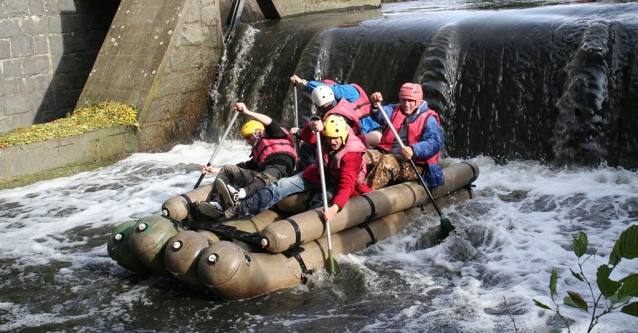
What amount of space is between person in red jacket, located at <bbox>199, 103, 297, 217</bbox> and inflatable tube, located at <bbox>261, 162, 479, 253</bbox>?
858 mm

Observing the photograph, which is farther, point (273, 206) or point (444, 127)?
point (444, 127)

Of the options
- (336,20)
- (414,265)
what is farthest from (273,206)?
(336,20)

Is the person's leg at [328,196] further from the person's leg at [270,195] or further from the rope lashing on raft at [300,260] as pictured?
the rope lashing on raft at [300,260]

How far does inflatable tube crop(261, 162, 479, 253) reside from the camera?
6.02 meters

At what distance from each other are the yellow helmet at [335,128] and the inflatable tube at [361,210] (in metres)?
0.60

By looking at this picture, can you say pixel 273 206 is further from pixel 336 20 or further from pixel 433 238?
pixel 336 20

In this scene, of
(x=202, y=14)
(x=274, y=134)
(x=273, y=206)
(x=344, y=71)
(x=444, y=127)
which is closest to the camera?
(x=273, y=206)

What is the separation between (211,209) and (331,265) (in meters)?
1.24

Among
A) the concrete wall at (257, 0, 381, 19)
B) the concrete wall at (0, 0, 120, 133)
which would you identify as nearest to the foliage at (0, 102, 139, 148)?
the concrete wall at (0, 0, 120, 133)

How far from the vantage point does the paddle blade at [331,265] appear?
6184mm

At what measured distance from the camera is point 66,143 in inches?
415

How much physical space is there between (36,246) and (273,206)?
104 inches

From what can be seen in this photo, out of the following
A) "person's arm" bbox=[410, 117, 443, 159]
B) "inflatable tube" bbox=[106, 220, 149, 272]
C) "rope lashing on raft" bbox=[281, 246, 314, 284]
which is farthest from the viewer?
"person's arm" bbox=[410, 117, 443, 159]

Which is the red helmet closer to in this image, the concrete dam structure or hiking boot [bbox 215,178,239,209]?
hiking boot [bbox 215,178,239,209]
